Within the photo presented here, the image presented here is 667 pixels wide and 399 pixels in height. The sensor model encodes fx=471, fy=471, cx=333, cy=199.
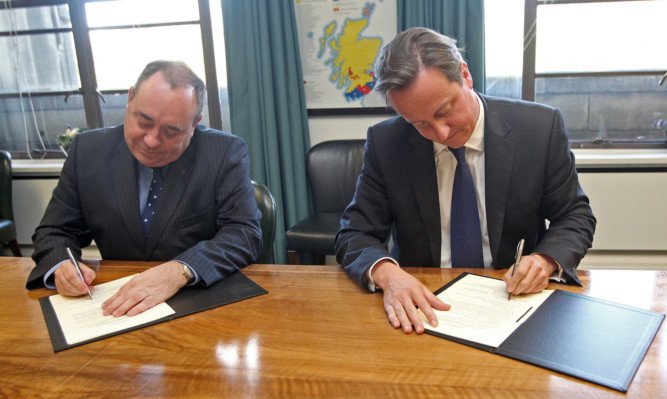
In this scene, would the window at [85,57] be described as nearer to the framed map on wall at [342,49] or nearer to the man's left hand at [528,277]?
the framed map on wall at [342,49]

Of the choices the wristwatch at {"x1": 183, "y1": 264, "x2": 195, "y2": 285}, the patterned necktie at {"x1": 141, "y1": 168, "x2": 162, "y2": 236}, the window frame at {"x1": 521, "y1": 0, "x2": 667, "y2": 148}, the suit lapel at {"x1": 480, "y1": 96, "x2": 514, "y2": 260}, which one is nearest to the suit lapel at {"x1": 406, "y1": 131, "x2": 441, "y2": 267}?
the suit lapel at {"x1": 480, "y1": 96, "x2": 514, "y2": 260}

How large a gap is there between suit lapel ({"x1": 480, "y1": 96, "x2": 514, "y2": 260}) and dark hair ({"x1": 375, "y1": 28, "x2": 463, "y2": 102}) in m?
0.22

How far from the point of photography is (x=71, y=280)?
1213 millimetres

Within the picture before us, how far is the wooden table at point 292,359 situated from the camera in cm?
76

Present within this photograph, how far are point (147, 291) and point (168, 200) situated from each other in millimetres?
451

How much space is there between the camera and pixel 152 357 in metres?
0.89

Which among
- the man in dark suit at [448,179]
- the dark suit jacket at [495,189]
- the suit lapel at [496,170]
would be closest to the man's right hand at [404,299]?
the man in dark suit at [448,179]

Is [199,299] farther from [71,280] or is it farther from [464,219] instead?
[464,219]

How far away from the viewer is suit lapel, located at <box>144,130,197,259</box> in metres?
1.51

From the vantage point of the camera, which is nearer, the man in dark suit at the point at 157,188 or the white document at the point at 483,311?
the white document at the point at 483,311

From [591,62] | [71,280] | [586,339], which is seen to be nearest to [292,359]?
[586,339]

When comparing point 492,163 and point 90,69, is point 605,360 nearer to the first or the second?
point 492,163

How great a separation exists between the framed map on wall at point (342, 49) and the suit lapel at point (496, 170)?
1.70 meters

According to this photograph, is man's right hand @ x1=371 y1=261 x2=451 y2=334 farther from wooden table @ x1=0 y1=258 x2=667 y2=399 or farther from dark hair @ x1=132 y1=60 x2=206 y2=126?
dark hair @ x1=132 y1=60 x2=206 y2=126
